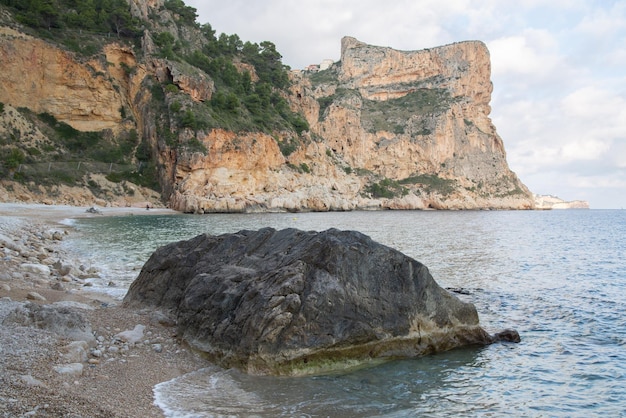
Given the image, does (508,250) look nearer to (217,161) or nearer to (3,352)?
(3,352)

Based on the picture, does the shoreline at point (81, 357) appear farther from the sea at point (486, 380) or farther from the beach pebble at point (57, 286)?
the sea at point (486, 380)

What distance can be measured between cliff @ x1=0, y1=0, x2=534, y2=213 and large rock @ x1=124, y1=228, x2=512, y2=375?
5202 cm

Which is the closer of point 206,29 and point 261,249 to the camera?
point 261,249

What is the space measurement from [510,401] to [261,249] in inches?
218

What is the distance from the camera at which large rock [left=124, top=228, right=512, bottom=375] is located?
23.0 feet

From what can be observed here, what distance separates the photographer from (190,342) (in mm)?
7691

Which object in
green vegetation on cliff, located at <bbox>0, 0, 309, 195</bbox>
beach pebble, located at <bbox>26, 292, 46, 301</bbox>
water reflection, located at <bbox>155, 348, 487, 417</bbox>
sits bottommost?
water reflection, located at <bbox>155, 348, 487, 417</bbox>

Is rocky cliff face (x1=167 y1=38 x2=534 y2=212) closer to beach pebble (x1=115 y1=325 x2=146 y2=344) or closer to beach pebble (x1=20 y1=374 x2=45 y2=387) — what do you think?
beach pebble (x1=115 y1=325 x2=146 y2=344)

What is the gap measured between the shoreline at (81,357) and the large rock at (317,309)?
65 centimetres

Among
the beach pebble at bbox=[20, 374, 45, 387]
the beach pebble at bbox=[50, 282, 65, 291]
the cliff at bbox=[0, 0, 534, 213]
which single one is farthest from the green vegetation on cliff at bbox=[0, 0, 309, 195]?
the beach pebble at bbox=[20, 374, 45, 387]

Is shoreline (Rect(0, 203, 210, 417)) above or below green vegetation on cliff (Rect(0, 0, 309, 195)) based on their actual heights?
below

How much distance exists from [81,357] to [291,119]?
279 ft

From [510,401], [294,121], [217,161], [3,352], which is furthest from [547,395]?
[294,121]

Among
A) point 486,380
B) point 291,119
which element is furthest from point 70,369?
point 291,119
